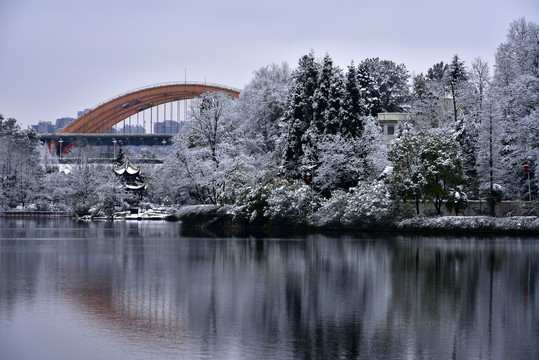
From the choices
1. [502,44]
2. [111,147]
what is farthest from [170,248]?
[111,147]

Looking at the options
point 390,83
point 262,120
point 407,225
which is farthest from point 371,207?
point 390,83

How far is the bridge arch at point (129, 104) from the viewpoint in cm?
12519

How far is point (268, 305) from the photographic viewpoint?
16.5 metres

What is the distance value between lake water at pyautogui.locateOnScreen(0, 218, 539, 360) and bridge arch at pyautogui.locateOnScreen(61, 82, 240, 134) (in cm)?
9659

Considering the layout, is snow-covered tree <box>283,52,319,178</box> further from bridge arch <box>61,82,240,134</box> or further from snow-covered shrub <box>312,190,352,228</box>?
bridge arch <box>61,82,240,134</box>

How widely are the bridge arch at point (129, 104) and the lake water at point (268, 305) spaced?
9659 cm

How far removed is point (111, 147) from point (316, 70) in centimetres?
9524

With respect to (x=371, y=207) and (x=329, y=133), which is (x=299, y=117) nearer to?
(x=329, y=133)

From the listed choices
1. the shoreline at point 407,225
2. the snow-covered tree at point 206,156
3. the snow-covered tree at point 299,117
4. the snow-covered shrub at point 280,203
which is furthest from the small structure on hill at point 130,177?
the snow-covered shrub at point 280,203

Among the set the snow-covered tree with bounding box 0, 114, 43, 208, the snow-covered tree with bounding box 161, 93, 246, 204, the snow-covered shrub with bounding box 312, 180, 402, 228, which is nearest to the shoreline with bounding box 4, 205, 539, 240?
the snow-covered shrub with bounding box 312, 180, 402, 228

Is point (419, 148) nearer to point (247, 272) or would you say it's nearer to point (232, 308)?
point (247, 272)

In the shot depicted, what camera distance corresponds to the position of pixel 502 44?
54.4m

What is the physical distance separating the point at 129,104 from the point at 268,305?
382 feet

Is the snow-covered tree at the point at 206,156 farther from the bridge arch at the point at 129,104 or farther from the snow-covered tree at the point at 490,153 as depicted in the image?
the bridge arch at the point at 129,104
